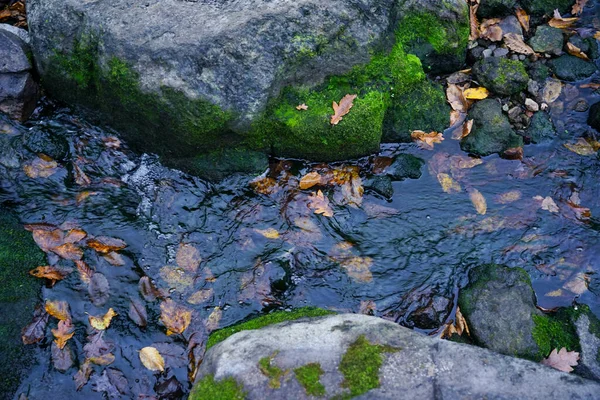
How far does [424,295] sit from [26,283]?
11.4ft

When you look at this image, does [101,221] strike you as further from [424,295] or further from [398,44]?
[398,44]

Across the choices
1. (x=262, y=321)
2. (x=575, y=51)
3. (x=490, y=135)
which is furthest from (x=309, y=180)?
(x=575, y=51)

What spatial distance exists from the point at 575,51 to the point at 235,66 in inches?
163

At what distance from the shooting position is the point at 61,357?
4082 mm

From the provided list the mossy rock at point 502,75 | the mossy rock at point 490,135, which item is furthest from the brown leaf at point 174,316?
the mossy rock at point 502,75

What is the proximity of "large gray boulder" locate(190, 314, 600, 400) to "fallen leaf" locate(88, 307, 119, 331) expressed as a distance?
1.19 m

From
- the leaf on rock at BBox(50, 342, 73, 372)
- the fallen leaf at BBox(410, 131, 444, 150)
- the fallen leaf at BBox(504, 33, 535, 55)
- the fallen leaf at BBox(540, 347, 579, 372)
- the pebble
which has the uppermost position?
the fallen leaf at BBox(504, 33, 535, 55)

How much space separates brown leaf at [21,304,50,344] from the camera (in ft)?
13.4

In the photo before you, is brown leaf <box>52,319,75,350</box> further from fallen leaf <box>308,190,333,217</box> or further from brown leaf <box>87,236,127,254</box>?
fallen leaf <box>308,190,333,217</box>

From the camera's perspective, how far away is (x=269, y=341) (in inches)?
139

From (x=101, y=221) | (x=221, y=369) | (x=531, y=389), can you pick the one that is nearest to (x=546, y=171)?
(x=531, y=389)

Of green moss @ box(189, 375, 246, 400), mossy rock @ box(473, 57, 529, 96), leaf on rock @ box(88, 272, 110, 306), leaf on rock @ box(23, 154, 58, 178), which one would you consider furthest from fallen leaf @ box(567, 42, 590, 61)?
leaf on rock @ box(23, 154, 58, 178)

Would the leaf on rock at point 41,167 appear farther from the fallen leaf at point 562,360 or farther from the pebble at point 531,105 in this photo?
the pebble at point 531,105

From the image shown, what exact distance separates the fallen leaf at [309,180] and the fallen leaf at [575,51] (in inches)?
138
